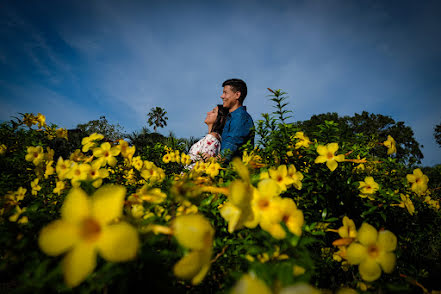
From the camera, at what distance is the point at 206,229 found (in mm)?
549

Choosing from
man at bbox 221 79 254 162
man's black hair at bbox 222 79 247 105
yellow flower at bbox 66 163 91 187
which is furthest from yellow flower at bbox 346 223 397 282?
man's black hair at bbox 222 79 247 105

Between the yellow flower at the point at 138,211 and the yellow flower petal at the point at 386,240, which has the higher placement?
the yellow flower at the point at 138,211

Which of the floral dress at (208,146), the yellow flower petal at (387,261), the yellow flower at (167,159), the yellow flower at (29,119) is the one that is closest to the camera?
the yellow flower petal at (387,261)

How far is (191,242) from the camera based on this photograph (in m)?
0.52

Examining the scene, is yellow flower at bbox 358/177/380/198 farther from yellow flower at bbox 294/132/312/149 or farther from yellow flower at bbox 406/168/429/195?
yellow flower at bbox 294/132/312/149

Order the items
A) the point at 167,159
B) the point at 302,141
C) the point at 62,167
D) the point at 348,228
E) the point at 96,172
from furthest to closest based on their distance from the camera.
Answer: the point at 167,159 < the point at 302,141 < the point at 62,167 < the point at 96,172 < the point at 348,228

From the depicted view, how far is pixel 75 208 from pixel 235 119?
4305mm

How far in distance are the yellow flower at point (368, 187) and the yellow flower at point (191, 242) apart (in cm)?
171

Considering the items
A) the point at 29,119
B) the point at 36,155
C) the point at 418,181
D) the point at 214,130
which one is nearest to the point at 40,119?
the point at 29,119

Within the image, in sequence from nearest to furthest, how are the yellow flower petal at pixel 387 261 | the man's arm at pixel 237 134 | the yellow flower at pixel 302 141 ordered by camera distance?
1. the yellow flower petal at pixel 387 261
2. the yellow flower at pixel 302 141
3. the man's arm at pixel 237 134

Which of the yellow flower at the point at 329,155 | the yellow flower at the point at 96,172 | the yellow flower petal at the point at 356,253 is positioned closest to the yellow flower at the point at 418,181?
the yellow flower at the point at 329,155

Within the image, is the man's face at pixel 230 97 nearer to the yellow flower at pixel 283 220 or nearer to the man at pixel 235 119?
the man at pixel 235 119

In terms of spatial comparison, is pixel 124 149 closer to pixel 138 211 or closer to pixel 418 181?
pixel 138 211

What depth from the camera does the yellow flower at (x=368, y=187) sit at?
1636 millimetres
